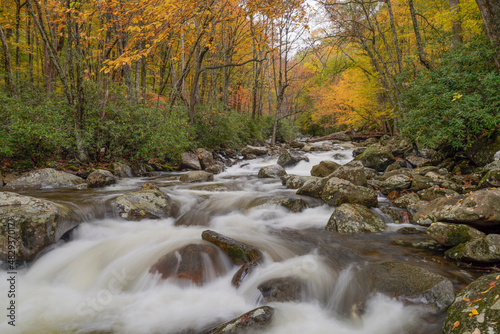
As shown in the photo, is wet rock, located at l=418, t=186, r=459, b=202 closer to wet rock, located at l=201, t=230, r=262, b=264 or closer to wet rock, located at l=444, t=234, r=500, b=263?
wet rock, located at l=444, t=234, r=500, b=263

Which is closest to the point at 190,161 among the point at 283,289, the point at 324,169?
the point at 324,169

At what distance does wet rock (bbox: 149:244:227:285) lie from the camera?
3.55 meters

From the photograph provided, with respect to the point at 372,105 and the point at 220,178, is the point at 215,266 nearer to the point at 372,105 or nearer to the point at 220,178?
the point at 220,178

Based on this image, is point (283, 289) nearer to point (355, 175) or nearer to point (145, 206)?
point (145, 206)

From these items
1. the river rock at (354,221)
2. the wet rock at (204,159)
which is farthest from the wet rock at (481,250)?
the wet rock at (204,159)

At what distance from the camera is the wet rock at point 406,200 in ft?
18.6

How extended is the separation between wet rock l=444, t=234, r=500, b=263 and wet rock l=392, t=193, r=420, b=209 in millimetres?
2236

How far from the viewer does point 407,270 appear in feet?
10.5

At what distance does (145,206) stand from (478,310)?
5168 millimetres

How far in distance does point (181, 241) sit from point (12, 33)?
18.6 m

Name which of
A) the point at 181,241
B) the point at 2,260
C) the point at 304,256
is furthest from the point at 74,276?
the point at 304,256

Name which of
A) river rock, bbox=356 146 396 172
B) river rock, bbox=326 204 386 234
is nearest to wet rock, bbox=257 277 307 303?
river rock, bbox=326 204 386 234

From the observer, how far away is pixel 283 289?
3.28 m

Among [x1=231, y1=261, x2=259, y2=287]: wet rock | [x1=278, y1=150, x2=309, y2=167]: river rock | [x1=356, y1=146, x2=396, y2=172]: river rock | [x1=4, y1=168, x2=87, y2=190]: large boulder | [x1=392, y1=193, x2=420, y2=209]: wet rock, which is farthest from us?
[x1=278, y1=150, x2=309, y2=167]: river rock
